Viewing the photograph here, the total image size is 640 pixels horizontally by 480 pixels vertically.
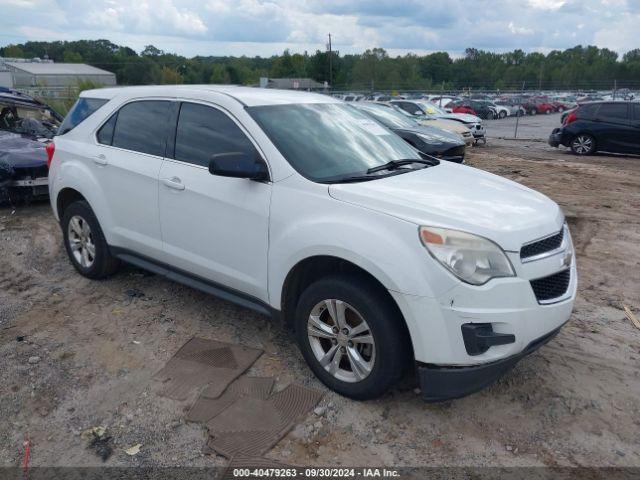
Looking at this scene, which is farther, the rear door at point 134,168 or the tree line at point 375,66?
the tree line at point 375,66

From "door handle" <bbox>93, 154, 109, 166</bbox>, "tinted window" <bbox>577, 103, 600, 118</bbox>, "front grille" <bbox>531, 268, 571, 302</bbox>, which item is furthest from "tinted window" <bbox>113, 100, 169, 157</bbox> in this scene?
"tinted window" <bbox>577, 103, 600, 118</bbox>

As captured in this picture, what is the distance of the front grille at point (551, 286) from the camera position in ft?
9.96

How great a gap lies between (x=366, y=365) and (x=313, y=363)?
1.44 ft

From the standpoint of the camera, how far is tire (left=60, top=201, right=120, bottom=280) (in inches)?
198

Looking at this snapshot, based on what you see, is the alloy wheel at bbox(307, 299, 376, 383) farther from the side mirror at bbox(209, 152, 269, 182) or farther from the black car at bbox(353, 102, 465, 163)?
the black car at bbox(353, 102, 465, 163)

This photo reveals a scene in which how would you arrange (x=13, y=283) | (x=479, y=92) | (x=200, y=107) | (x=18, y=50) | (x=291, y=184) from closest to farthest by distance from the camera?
1. (x=291, y=184)
2. (x=200, y=107)
3. (x=13, y=283)
4. (x=479, y=92)
5. (x=18, y=50)

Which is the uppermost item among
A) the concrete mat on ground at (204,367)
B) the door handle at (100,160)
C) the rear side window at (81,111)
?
the rear side window at (81,111)

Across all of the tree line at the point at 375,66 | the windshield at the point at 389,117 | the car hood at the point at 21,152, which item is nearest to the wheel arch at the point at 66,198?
the car hood at the point at 21,152

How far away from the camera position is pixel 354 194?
10.7 feet

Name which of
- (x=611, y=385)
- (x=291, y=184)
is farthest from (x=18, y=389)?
(x=611, y=385)

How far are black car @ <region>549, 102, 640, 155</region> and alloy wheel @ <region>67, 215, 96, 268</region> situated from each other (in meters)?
14.4

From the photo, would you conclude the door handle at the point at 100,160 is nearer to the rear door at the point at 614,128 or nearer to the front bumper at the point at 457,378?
the front bumper at the point at 457,378

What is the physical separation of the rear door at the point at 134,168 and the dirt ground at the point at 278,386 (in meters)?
0.68

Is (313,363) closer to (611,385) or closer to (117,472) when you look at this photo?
(117,472)
